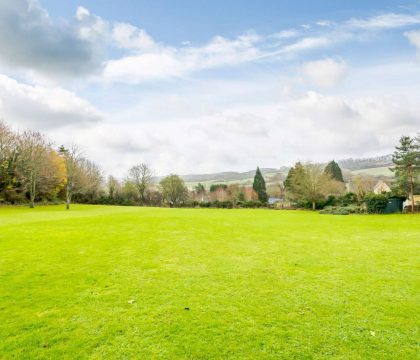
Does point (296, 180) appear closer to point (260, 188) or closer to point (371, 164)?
point (260, 188)

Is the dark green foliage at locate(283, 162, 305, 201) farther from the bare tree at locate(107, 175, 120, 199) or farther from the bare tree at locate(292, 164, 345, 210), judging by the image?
the bare tree at locate(107, 175, 120, 199)

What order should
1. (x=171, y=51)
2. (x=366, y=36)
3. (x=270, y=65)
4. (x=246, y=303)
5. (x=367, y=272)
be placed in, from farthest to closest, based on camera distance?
(x=171, y=51)
(x=270, y=65)
(x=366, y=36)
(x=367, y=272)
(x=246, y=303)

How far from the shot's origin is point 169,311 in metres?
5.18

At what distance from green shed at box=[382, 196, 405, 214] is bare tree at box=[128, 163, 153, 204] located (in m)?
49.6

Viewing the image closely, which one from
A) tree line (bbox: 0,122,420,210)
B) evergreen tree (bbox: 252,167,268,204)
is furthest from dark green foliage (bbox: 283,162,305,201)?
evergreen tree (bbox: 252,167,268,204)

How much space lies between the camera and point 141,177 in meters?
66.2

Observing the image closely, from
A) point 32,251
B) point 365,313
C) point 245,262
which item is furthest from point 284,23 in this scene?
point 32,251

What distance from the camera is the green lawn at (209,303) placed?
13.0 ft

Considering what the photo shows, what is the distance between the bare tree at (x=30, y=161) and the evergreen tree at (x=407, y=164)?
163ft

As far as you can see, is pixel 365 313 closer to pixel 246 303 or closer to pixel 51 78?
pixel 246 303

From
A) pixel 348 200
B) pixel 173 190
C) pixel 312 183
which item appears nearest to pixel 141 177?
Answer: pixel 173 190

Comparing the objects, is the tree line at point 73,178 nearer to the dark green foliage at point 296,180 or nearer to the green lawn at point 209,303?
the dark green foliage at point 296,180

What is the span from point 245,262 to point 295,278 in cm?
214

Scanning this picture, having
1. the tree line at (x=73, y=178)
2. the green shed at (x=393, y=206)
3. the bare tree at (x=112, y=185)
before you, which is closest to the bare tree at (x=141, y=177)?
the bare tree at (x=112, y=185)
